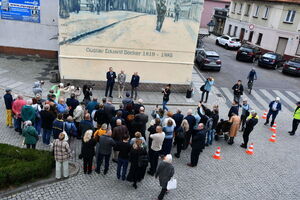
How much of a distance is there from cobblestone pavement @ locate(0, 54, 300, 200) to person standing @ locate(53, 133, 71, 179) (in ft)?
1.40

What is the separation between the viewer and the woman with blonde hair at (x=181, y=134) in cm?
1027

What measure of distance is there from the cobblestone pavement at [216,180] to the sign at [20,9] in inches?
351

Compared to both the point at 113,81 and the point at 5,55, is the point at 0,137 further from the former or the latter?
the point at 5,55

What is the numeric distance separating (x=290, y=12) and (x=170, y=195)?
28.2 metres

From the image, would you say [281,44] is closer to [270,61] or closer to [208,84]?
[270,61]

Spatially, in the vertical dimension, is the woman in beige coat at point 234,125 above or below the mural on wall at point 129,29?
below

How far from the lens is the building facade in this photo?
2989 centimetres

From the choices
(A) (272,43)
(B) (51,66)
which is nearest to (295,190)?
(B) (51,66)

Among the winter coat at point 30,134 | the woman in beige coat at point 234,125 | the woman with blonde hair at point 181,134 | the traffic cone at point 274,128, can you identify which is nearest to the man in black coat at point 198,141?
the woman with blonde hair at point 181,134

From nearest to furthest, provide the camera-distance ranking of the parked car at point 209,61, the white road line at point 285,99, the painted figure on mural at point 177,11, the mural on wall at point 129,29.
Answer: the mural on wall at point 129,29, the painted figure on mural at point 177,11, the white road line at point 285,99, the parked car at point 209,61

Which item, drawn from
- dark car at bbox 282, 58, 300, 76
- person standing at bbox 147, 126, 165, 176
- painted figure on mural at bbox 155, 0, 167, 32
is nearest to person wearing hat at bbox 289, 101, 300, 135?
person standing at bbox 147, 126, 165, 176

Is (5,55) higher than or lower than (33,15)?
lower

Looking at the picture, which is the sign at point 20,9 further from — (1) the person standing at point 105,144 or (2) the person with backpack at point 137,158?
(2) the person with backpack at point 137,158

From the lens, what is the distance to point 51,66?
19.3 metres
